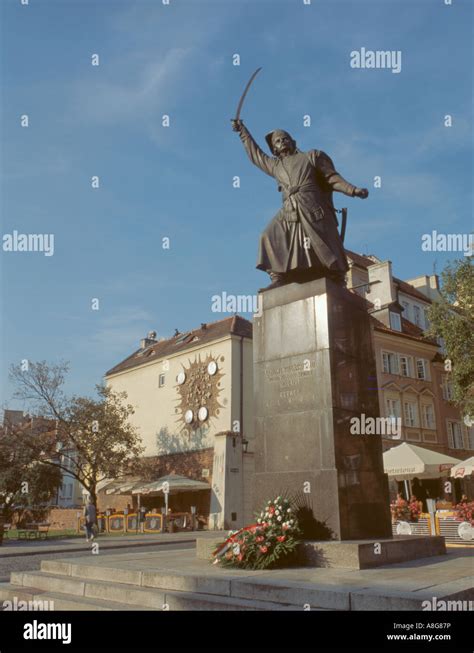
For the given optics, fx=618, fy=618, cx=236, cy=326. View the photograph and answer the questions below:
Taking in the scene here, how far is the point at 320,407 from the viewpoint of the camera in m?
8.91

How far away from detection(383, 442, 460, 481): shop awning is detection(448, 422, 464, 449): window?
71.2 feet

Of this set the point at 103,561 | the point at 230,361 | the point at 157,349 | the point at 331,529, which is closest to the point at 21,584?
the point at 103,561

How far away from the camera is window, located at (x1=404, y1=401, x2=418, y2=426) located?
3628cm

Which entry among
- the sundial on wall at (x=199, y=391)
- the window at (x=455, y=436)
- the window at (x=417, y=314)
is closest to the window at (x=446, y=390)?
the window at (x=455, y=436)

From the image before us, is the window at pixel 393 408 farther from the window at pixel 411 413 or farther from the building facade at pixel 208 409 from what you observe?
the building facade at pixel 208 409

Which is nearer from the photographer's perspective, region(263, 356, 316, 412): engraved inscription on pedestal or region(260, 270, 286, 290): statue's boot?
region(263, 356, 316, 412): engraved inscription on pedestal

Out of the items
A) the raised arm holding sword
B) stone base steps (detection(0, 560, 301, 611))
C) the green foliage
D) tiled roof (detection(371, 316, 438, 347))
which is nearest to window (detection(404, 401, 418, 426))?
tiled roof (detection(371, 316, 438, 347))

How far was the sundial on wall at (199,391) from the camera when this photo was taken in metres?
33.5

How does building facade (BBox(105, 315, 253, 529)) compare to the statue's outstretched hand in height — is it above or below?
below

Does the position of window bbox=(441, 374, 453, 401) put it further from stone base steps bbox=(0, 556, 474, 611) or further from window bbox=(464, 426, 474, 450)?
stone base steps bbox=(0, 556, 474, 611)

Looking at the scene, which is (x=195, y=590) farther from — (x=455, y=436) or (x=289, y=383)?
(x=455, y=436)
